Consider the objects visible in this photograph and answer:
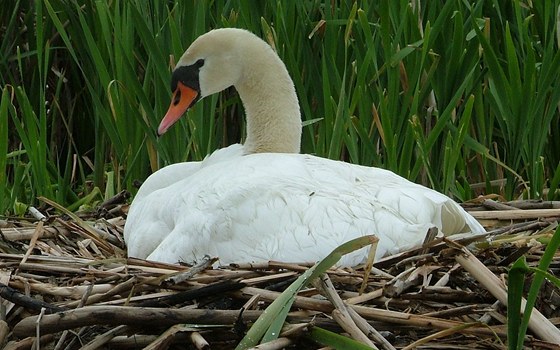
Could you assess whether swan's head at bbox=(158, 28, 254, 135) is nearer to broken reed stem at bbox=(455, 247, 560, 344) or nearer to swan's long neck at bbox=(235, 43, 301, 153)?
swan's long neck at bbox=(235, 43, 301, 153)

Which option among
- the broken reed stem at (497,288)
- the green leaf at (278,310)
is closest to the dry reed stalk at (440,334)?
the broken reed stem at (497,288)

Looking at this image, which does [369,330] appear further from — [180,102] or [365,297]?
[180,102]

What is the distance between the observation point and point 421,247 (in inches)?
108

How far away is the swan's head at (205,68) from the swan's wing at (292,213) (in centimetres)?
86

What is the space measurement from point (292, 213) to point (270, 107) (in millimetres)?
1154

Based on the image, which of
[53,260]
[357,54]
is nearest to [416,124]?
[357,54]

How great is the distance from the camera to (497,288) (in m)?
2.49

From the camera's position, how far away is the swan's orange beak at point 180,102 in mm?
3982

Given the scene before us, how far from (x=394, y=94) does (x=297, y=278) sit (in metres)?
1.62

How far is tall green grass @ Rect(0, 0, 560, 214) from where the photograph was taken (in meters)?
4.00

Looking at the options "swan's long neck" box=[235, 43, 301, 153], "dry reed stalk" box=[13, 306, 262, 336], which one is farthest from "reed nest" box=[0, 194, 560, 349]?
"swan's long neck" box=[235, 43, 301, 153]

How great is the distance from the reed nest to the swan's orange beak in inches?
45.7

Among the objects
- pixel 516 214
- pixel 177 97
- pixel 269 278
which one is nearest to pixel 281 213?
pixel 269 278

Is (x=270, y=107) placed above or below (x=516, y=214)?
above
